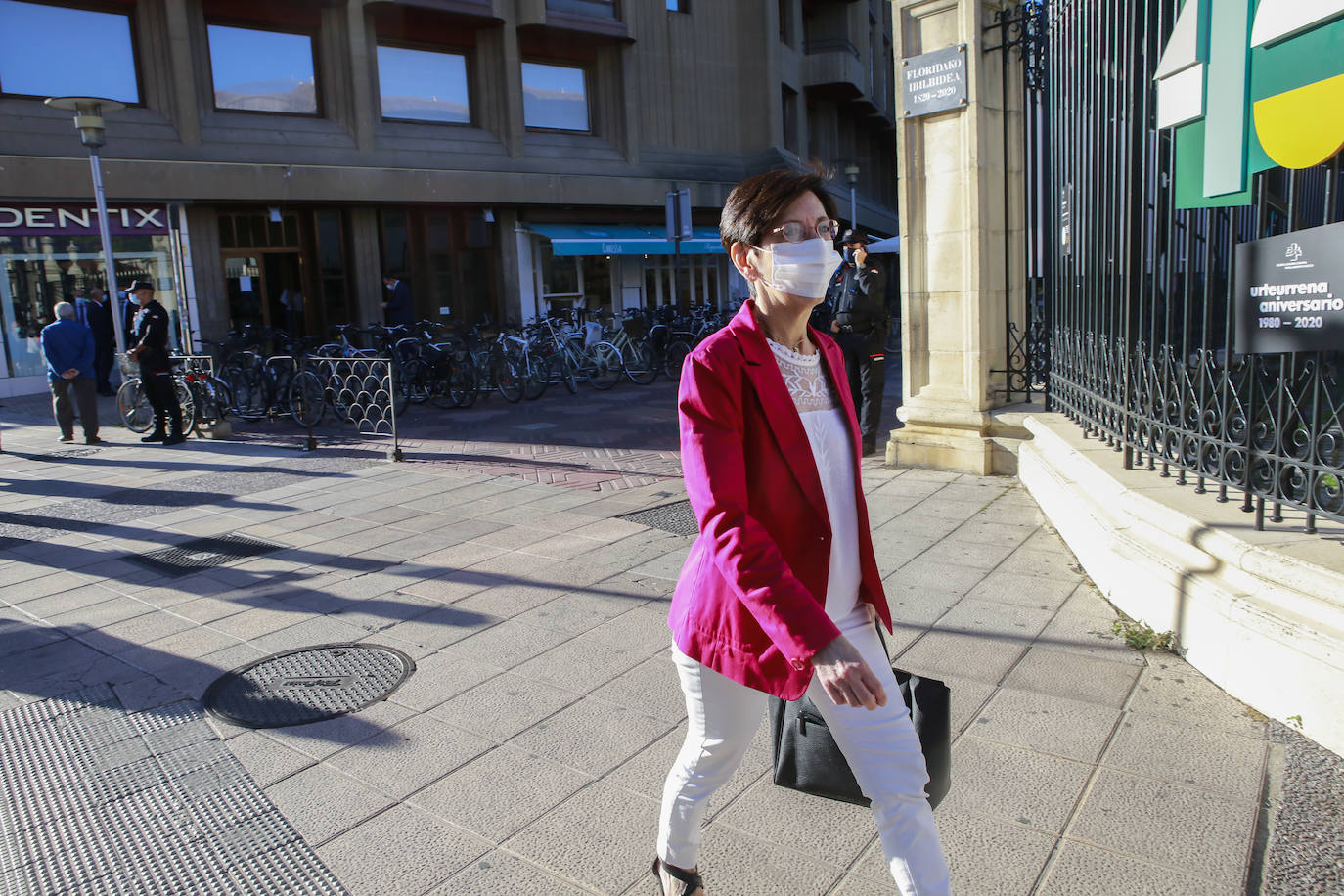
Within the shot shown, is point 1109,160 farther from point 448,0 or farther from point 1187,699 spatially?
point 448,0

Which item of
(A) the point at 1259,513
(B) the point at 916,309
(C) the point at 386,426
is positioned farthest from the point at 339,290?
(A) the point at 1259,513

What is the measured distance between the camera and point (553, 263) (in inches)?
966

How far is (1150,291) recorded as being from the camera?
4.85 m

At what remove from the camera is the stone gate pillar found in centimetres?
725

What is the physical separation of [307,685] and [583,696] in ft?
4.08

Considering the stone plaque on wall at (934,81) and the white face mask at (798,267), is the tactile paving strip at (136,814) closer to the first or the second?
the white face mask at (798,267)

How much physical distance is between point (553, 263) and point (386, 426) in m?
13.3

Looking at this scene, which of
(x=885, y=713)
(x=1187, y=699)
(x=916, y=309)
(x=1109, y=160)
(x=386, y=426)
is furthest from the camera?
(x=386, y=426)

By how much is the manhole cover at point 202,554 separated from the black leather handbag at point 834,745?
4.95 m

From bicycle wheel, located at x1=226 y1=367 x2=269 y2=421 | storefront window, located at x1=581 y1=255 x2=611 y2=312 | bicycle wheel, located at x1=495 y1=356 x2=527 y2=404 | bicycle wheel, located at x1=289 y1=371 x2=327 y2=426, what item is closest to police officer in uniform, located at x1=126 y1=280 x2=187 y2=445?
bicycle wheel, located at x1=289 y1=371 x2=327 y2=426

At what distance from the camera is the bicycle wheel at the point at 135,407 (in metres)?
12.3

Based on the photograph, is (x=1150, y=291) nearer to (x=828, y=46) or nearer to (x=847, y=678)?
(x=847, y=678)

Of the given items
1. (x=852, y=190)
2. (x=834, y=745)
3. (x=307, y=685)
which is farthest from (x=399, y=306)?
(x=834, y=745)

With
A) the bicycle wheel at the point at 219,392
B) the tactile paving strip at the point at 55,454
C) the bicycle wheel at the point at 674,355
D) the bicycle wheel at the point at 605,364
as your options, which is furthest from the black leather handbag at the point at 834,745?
the bicycle wheel at the point at 674,355
